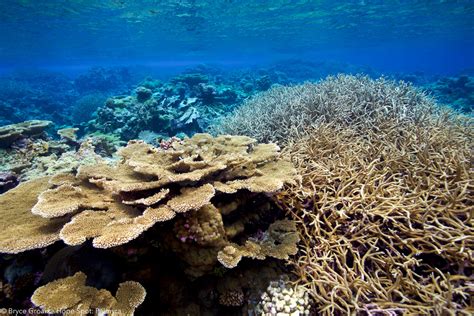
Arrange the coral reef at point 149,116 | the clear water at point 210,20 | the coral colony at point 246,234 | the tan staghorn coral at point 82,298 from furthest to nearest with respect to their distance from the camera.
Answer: the clear water at point 210,20, the coral reef at point 149,116, the coral colony at point 246,234, the tan staghorn coral at point 82,298

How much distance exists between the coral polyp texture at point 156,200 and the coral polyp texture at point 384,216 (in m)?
0.37

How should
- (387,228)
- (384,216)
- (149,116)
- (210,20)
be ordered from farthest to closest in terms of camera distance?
(210,20), (149,116), (387,228), (384,216)

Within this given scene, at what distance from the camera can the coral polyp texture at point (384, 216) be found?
257cm

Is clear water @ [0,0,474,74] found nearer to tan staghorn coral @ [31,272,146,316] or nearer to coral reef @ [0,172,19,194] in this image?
coral reef @ [0,172,19,194]

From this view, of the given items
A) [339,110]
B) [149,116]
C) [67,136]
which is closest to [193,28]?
[149,116]

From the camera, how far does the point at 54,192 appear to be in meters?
2.84

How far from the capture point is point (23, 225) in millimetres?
2727

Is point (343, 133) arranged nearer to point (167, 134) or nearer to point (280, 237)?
point (280, 237)

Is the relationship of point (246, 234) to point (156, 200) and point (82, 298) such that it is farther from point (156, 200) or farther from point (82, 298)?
point (82, 298)

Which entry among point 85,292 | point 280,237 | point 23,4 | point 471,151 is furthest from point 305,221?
point 23,4

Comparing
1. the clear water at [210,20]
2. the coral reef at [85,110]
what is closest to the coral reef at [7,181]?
the coral reef at [85,110]

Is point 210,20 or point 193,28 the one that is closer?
point 210,20

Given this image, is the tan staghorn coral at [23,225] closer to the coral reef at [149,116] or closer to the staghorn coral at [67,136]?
the staghorn coral at [67,136]

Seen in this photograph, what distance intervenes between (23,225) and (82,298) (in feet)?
3.95
